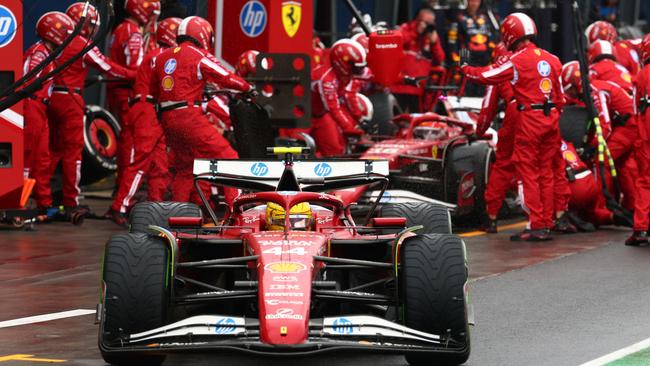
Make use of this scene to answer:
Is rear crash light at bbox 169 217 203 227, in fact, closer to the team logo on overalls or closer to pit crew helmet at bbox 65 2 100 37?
the team logo on overalls

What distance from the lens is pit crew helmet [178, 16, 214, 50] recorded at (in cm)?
1540

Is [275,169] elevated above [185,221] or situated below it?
above

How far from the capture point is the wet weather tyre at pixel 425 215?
10445 millimetres

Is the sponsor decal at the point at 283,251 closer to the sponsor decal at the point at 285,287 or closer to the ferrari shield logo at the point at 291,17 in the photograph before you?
the sponsor decal at the point at 285,287

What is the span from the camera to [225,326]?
8219 mm

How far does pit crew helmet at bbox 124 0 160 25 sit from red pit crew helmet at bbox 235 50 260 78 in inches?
46.9

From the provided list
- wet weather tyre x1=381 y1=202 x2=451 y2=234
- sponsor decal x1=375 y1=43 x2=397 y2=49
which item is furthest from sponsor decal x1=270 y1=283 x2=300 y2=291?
sponsor decal x1=375 y1=43 x2=397 y2=49

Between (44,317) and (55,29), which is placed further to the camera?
(55,29)

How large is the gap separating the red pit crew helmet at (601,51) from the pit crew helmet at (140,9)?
16.6 ft

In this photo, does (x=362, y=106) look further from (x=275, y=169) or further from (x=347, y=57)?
(x=275, y=169)

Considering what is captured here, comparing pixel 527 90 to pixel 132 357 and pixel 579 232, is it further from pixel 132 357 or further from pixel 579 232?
pixel 132 357

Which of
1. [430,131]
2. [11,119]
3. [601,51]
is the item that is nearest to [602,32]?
[601,51]

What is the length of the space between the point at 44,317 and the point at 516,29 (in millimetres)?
7159

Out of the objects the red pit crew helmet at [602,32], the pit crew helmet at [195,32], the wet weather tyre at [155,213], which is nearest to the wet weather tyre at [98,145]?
the pit crew helmet at [195,32]
